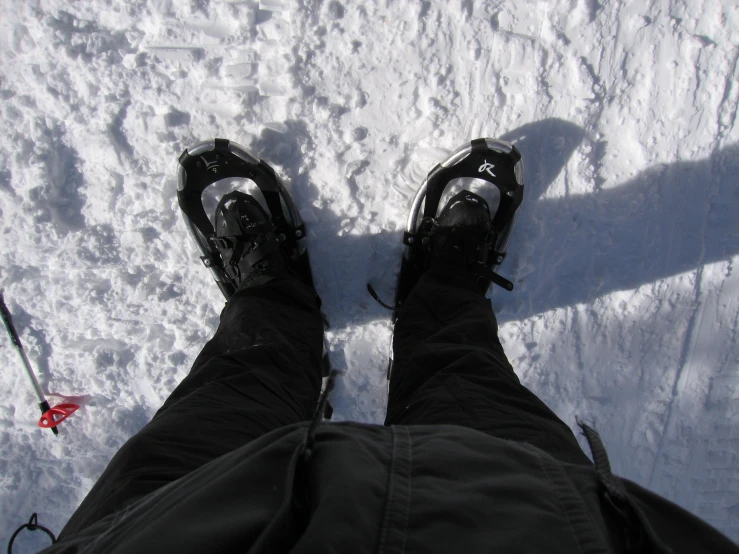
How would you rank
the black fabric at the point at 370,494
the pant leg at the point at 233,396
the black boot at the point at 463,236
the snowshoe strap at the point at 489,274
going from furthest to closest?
the black boot at the point at 463,236 → the snowshoe strap at the point at 489,274 → the pant leg at the point at 233,396 → the black fabric at the point at 370,494

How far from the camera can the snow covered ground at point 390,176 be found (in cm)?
157

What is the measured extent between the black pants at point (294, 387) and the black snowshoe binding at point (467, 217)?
12 cm

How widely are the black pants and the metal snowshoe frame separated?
0.19 metres

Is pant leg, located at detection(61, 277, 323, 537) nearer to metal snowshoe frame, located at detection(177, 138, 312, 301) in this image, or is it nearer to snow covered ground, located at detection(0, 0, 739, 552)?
metal snowshoe frame, located at detection(177, 138, 312, 301)

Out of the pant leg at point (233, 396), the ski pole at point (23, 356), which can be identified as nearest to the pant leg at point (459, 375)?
the pant leg at point (233, 396)

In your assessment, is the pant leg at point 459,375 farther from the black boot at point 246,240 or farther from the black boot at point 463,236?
the black boot at point 246,240

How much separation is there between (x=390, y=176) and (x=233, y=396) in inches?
36.3

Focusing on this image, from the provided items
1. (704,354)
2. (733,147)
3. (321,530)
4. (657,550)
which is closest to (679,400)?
(704,354)

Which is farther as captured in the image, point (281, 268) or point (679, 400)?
point (679, 400)

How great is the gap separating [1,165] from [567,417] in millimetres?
2256

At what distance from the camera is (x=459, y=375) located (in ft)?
3.71

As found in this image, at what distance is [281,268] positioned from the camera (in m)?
1.64

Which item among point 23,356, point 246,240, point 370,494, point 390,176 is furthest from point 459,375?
point 23,356

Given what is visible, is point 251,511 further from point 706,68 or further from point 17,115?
point 706,68
